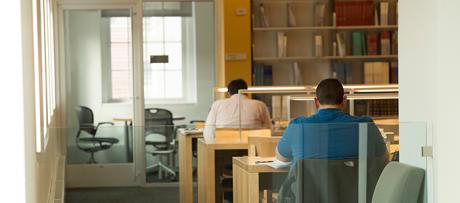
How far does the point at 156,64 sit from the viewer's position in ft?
39.0

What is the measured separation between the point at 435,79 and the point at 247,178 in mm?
1411

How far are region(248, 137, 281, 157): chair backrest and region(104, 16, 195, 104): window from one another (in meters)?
5.90

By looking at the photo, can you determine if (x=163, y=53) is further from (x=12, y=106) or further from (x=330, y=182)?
(x=12, y=106)

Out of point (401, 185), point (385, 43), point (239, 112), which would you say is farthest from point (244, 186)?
point (385, 43)

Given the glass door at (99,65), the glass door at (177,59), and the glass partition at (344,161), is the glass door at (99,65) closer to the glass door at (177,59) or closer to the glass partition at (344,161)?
the glass door at (177,59)

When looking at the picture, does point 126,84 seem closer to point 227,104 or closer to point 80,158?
point 227,104

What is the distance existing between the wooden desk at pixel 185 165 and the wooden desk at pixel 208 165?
84 millimetres

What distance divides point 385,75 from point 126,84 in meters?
3.25

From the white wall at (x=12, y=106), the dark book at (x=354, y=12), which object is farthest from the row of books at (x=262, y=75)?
the white wall at (x=12, y=106)

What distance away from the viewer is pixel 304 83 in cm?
1151

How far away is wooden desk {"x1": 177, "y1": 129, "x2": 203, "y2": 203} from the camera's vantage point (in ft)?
19.1

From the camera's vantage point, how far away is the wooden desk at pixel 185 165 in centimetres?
584

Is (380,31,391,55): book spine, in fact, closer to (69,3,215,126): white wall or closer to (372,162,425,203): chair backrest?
(69,3,215,126): white wall

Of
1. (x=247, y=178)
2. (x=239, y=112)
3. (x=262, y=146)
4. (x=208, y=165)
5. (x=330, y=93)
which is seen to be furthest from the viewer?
(x=239, y=112)
